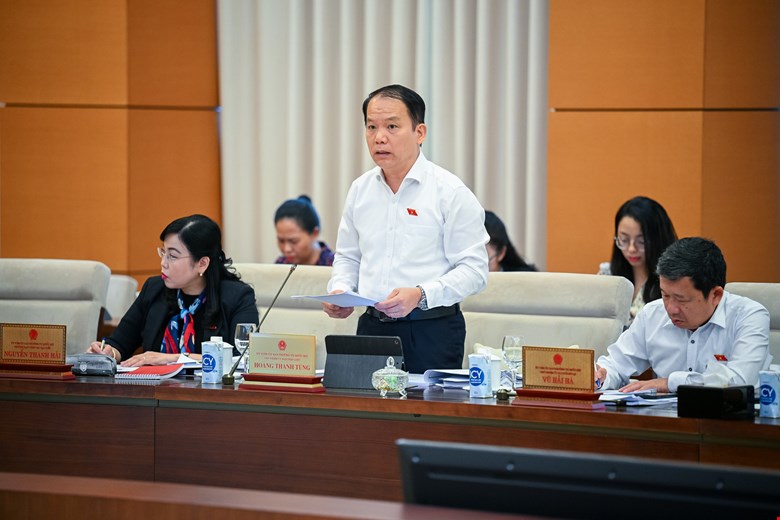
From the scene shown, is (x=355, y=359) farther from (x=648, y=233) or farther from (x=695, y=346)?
(x=648, y=233)

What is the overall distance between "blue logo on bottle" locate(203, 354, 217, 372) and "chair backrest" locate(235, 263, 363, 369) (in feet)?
3.74

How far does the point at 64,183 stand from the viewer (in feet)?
18.8

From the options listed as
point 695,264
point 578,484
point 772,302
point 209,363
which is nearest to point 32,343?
point 209,363

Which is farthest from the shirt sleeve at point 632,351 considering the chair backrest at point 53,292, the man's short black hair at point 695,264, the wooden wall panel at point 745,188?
the wooden wall panel at point 745,188

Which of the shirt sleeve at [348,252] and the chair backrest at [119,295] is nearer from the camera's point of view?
the shirt sleeve at [348,252]

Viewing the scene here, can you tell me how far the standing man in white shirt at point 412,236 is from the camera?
10.1 ft

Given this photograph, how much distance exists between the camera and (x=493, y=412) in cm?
232

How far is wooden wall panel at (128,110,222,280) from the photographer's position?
5785 mm

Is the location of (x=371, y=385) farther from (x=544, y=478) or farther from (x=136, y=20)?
(x=136, y=20)

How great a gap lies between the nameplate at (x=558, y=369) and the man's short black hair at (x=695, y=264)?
512 mm

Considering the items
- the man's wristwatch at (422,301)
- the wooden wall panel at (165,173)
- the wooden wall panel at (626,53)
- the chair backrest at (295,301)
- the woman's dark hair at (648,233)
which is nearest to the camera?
the man's wristwatch at (422,301)

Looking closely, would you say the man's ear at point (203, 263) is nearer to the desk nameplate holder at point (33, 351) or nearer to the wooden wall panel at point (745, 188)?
the desk nameplate holder at point (33, 351)

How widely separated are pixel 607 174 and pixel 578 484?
161 inches

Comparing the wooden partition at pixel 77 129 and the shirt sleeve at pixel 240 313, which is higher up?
the wooden partition at pixel 77 129
